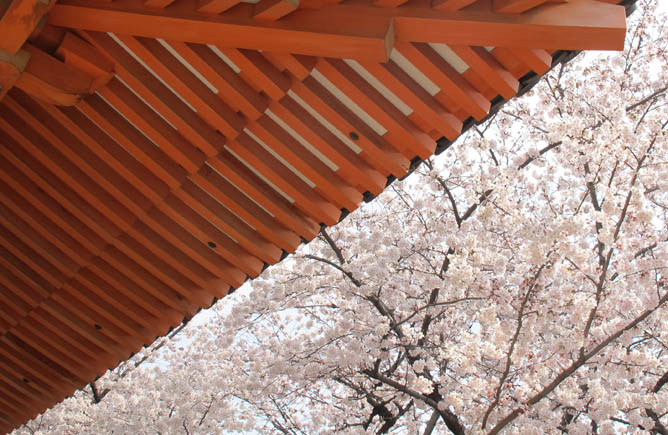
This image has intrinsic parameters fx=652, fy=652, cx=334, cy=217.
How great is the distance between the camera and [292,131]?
222cm

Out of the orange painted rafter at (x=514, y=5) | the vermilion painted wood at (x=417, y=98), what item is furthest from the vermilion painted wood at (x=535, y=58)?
the vermilion painted wood at (x=417, y=98)

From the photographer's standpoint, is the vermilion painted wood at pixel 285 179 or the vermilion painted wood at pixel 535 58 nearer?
Answer: the vermilion painted wood at pixel 535 58

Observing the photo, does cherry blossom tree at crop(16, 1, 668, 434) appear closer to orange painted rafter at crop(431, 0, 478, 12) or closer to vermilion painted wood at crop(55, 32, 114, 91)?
orange painted rafter at crop(431, 0, 478, 12)

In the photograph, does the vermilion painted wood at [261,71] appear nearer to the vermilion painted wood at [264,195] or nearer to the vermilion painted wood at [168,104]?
the vermilion painted wood at [168,104]

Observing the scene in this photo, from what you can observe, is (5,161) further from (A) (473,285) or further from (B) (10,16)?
(A) (473,285)

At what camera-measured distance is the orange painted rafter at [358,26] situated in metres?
1.62

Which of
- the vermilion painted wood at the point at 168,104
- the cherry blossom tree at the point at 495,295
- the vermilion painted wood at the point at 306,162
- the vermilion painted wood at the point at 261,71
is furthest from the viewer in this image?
the cherry blossom tree at the point at 495,295

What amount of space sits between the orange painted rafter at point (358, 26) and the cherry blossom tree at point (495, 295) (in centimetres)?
290

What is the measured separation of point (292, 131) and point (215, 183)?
14.9 inches

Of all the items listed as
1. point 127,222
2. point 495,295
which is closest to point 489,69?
point 127,222

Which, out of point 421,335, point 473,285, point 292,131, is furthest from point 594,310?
point 292,131

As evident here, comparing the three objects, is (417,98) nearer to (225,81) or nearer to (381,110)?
(381,110)

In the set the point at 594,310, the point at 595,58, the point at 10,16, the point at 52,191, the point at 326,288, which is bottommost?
the point at 10,16

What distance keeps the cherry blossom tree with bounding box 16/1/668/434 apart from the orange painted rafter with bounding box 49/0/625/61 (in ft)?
9.50
